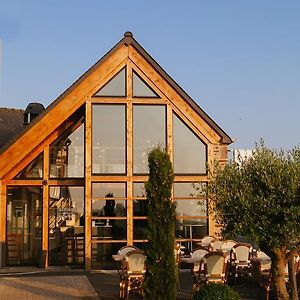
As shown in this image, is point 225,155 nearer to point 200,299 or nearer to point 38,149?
point 38,149

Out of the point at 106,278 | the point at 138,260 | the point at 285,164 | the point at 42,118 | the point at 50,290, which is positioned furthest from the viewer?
the point at 42,118

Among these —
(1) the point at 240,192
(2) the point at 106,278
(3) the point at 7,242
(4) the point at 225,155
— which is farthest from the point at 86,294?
(4) the point at 225,155

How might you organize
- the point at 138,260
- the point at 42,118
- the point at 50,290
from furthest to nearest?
the point at 42,118, the point at 50,290, the point at 138,260

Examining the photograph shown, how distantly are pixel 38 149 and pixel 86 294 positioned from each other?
6.74m

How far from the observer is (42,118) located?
17641 millimetres

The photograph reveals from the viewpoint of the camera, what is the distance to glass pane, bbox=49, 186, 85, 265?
18109mm

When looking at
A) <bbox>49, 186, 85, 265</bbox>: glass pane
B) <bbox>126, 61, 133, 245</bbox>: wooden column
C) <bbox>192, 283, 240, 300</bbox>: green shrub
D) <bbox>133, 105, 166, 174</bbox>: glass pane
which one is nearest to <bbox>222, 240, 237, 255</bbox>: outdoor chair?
<bbox>126, 61, 133, 245</bbox>: wooden column

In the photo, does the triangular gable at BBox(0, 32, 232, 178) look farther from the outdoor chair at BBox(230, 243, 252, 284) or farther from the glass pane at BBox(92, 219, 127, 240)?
the outdoor chair at BBox(230, 243, 252, 284)

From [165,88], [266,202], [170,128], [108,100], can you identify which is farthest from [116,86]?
[266,202]

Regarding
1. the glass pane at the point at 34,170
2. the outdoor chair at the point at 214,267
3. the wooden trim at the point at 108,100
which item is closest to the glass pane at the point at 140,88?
the wooden trim at the point at 108,100

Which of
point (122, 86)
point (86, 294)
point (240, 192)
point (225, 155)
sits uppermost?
point (122, 86)

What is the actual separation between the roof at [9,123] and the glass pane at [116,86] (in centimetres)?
522

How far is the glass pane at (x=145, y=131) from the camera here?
18062 millimetres

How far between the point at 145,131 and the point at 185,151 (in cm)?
140
